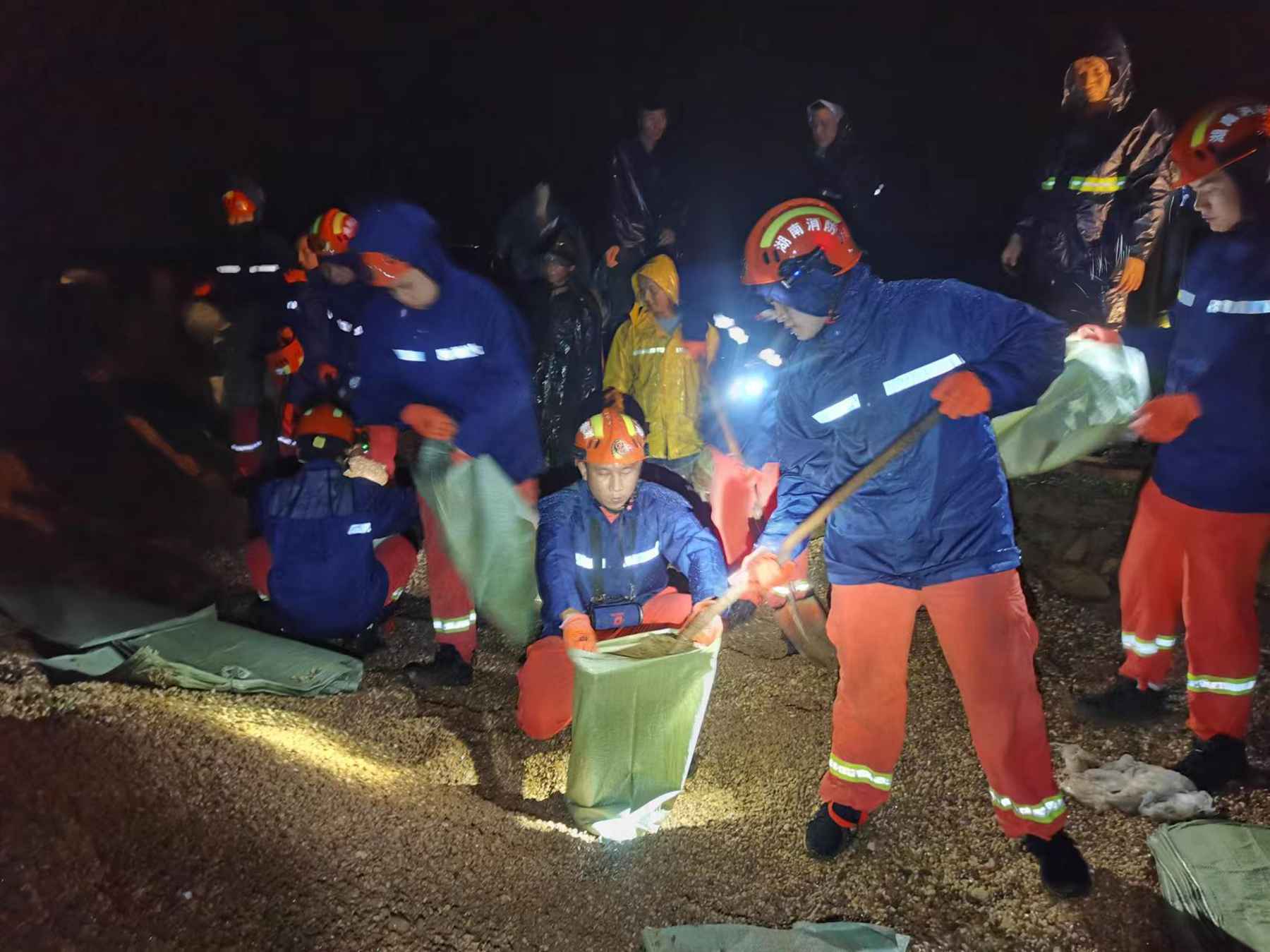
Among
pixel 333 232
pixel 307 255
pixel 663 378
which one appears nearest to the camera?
pixel 663 378

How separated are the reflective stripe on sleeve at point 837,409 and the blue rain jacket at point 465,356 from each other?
1757mm

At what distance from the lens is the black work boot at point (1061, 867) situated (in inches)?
97.4

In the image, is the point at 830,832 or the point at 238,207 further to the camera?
the point at 238,207

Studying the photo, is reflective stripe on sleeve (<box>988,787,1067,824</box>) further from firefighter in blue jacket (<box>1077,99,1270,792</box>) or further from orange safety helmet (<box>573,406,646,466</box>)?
orange safety helmet (<box>573,406,646,466</box>)

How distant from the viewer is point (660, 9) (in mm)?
8328

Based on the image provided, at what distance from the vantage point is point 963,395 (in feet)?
7.81

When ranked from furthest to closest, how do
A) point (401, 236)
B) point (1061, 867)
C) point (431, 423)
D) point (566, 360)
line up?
1. point (566, 360)
2. point (431, 423)
3. point (401, 236)
4. point (1061, 867)

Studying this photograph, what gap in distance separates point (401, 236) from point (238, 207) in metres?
3.46

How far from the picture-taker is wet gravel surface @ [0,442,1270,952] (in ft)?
7.35

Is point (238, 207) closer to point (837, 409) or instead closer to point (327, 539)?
point (327, 539)

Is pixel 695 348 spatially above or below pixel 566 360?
above

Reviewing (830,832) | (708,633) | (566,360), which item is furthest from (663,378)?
(830,832)

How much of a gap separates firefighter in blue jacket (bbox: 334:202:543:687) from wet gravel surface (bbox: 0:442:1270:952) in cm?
60

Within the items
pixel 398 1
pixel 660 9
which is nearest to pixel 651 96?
Answer: pixel 660 9
